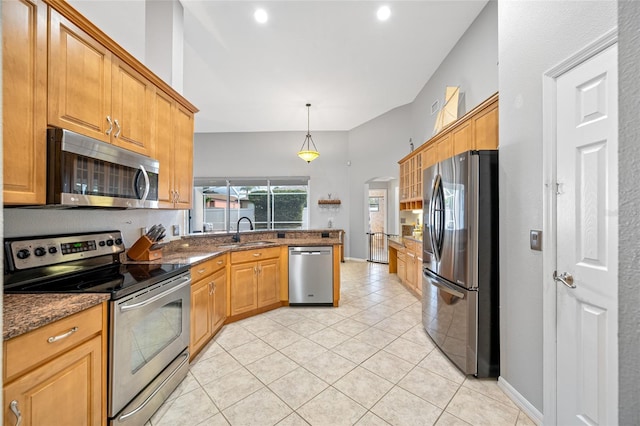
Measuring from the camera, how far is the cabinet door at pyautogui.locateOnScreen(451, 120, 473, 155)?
9.17 ft

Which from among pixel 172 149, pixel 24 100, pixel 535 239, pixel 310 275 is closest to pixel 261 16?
pixel 172 149

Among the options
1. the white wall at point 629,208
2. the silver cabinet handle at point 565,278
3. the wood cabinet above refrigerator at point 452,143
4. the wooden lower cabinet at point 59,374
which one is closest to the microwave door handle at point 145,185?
the wooden lower cabinet at point 59,374

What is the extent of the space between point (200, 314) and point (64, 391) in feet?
3.97

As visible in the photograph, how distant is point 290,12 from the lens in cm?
302

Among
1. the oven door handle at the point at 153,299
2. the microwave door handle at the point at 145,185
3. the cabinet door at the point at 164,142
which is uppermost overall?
the cabinet door at the point at 164,142

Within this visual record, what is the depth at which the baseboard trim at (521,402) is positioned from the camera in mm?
1599

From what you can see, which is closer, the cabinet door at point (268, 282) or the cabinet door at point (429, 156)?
the cabinet door at point (268, 282)

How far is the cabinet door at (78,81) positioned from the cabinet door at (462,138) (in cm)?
329

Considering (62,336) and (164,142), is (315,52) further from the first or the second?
(62,336)

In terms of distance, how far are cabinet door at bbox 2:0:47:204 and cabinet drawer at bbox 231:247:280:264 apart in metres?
1.83

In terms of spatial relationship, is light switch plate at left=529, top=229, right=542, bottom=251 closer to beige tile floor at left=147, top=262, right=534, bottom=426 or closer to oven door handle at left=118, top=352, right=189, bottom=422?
beige tile floor at left=147, top=262, right=534, bottom=426

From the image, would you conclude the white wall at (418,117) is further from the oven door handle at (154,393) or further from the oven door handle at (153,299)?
the oven door handle at (154,393)

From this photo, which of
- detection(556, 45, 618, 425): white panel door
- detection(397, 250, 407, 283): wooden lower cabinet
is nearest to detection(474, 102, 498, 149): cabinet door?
detection(556, 45, 618, 425): white panel door

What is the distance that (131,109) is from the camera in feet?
6.62
